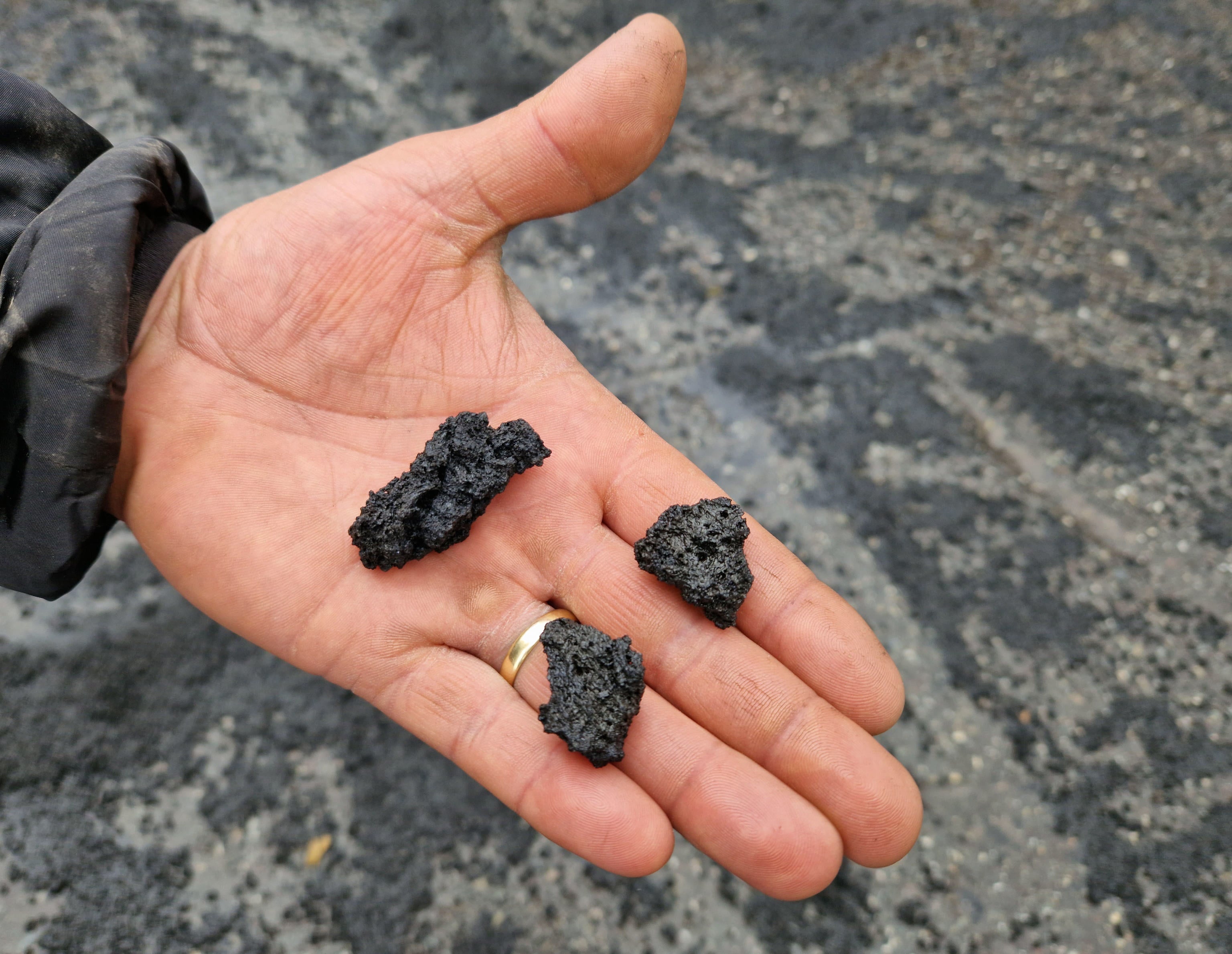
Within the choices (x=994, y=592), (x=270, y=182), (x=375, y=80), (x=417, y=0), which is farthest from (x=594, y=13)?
(x=994, y=592)

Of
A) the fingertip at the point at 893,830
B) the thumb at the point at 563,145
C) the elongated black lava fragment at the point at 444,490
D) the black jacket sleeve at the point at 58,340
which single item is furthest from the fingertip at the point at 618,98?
the fingertip at the point at 893,830

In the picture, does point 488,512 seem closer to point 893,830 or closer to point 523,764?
point 523,764

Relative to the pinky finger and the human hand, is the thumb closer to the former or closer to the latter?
the human hand

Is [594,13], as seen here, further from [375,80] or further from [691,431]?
[691,431]

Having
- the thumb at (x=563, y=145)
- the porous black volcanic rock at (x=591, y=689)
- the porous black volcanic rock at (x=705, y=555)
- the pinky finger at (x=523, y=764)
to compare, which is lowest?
the pinky finger at (x=523, y=764)

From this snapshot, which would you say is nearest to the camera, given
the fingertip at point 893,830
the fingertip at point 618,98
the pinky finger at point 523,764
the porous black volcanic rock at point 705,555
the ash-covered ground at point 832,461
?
the pinky finger at point 523,764

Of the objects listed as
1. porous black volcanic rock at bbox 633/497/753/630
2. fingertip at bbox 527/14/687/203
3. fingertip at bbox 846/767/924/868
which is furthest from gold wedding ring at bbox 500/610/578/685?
fingertip at bbox 527/14/687/203

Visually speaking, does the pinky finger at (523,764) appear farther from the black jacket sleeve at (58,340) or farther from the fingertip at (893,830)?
the black jacket sleeve at (58,340)
